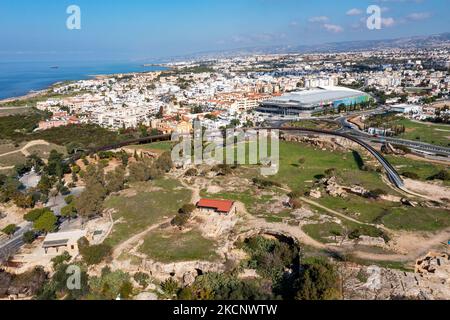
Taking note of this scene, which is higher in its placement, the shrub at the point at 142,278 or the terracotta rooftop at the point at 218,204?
the terracotta rooftop at the point at 218,204

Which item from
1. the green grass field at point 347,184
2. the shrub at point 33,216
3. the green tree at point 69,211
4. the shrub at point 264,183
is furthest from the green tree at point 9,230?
the shrub at point 264,183

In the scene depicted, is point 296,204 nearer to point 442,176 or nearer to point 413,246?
point 413,246

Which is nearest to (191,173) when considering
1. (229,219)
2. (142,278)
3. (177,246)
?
(229,219)

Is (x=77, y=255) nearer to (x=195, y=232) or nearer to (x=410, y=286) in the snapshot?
(x=195, y=232)

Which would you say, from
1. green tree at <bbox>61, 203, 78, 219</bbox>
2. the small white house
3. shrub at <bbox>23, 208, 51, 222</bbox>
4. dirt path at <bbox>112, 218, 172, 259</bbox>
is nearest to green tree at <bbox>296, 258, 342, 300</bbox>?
dirt path at <bbox>112, 218, 172, 259</bbox>

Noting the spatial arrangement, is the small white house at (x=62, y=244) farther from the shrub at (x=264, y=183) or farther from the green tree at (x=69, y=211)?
→ the shrub at (x=264, y=183)

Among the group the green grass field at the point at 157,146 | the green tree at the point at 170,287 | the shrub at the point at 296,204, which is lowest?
the green tree at the point at 170,287

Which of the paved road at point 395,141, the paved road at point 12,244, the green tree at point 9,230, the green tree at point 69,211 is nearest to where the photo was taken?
the paved road at point 12,244
